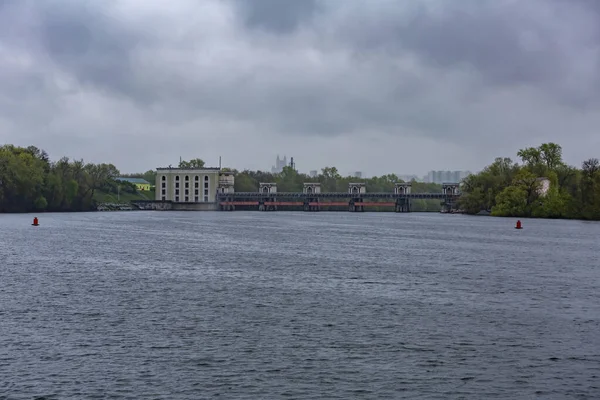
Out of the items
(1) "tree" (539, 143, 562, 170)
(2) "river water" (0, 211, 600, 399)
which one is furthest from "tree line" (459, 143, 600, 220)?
(2) "river water" (0, 211, 600, 399)

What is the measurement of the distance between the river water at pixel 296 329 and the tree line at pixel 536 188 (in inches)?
3502

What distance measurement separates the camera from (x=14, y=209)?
17312 cm

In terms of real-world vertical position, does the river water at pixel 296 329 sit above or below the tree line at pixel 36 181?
below

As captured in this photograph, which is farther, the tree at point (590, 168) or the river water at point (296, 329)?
the tree at point (590, 168)

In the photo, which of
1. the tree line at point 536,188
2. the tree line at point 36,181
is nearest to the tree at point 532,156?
the tree line at point 536,188

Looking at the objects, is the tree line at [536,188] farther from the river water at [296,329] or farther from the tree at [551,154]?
the river water at [296,329]

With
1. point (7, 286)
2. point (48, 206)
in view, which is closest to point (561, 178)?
point (48, 206)

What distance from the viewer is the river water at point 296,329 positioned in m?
22.1

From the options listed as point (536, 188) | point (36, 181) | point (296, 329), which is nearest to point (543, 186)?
point (536, 188)

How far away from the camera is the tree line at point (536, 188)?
14038 cm

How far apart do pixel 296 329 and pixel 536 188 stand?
135129 millimetres

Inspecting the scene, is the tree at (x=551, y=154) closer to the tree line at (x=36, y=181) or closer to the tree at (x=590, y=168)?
the tree at (x=590, y=168)

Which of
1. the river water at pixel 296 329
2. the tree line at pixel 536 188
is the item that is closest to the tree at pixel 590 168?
the tree line at pixel 536 188

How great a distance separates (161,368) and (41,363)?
3.79m
